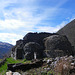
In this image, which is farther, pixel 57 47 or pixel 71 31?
pixel 71 31

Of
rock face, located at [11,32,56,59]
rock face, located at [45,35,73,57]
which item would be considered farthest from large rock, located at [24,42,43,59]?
rock face, located at [45,35,73,57]

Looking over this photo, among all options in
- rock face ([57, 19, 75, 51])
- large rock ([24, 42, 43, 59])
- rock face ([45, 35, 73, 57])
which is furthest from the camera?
rock face ([57, 19, 75, 51])

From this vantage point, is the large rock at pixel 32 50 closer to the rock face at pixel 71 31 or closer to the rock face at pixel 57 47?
the rock face at pixel 57 47

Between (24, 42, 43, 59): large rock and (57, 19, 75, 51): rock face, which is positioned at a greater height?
(57, 19, 75, 51): rock face

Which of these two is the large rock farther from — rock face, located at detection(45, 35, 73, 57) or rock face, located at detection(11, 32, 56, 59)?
rock face, located at detection(45, 35, 73, 57)

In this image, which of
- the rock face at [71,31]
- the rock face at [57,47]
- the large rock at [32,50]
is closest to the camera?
the rock face at [57,47]

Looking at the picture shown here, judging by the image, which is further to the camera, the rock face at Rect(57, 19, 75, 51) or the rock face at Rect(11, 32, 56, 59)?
the rock face at Rect(57, 19, 75, 51)

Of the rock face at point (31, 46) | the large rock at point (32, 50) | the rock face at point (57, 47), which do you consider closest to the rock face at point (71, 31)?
the rock face at point (31, 46)

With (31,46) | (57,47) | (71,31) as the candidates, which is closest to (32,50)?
(31,46)

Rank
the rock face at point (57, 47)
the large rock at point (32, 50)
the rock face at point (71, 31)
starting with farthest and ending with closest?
the rock face at point (71, 31) → the large rock at point (32, 50) → the rock face at point (57, 47)

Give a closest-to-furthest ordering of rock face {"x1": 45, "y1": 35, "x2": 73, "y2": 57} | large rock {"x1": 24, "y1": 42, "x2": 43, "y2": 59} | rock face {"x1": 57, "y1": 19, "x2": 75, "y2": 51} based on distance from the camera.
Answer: rock face {"x1": 45, "y1": 35, "x2": 73, "y2": 57}
large rock {"x1": 24, "y1": 42, "x2": 43, "y2": 59}
rock face {"x1": 57, "y1": 19, "x2": 75, "y2": 51}

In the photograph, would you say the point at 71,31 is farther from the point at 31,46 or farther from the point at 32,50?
the point at 32,50

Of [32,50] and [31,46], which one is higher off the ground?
[31,46]

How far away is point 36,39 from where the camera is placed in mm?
15695
